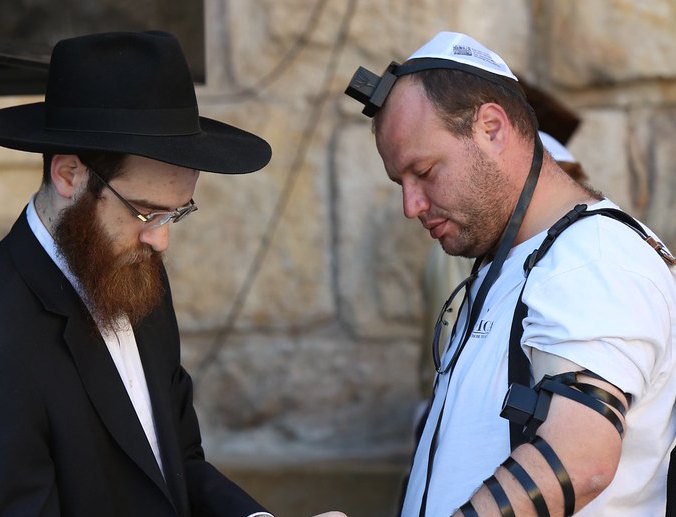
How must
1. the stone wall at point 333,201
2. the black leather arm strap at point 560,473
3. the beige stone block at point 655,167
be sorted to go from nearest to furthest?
the black leather arm strap at point 560,473 < the stone wall at point 333,201 < the beige stone block at point 655,167

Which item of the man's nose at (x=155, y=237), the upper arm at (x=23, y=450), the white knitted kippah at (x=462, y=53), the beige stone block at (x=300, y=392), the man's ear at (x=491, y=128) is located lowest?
the upper arm at (x=23, y=450)

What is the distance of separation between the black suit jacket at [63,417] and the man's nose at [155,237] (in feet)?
0.64

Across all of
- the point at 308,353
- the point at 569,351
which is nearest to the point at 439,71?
the point at 569,351

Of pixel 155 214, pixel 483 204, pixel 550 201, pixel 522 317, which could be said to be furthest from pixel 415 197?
pixel 155 214

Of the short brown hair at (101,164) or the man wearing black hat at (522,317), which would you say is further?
the short brown hair at (101,164)

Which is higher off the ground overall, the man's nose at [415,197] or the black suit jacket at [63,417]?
the man's nose at [415,197]

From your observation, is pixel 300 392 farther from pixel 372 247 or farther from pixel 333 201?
pixel 333 201

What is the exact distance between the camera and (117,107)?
229 cm

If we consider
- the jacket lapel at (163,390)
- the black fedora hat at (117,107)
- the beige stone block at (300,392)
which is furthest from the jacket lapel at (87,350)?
the beige stone block at (300,392)

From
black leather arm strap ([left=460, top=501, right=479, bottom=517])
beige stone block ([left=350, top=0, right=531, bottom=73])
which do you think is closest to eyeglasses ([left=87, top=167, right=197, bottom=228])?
black leather arm strap ([left=460, top=501, right=479, bottom=517])

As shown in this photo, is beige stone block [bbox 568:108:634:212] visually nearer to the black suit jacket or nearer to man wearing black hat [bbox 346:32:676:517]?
man wearing black hat [bbox 346:32:676:517]

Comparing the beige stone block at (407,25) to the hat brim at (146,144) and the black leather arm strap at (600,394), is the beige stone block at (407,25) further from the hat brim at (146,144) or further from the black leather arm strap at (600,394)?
the black leather arm strap at (600,394)

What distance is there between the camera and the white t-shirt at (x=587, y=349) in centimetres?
206

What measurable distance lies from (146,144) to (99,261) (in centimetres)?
28
